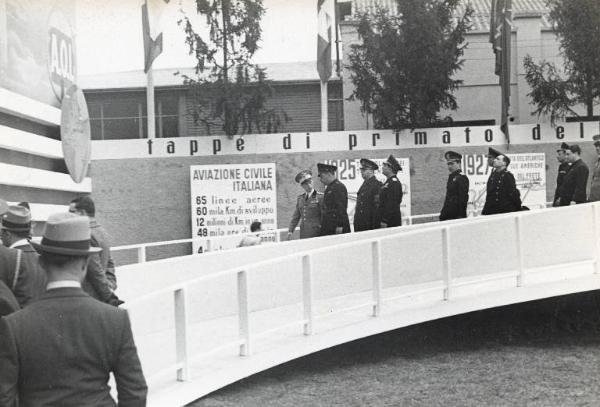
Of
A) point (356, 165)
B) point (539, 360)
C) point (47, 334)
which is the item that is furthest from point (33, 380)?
point (356, 165)

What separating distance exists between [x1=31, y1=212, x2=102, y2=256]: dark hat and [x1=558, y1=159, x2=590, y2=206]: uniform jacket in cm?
808

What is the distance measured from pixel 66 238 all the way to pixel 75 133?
8550 millimetres

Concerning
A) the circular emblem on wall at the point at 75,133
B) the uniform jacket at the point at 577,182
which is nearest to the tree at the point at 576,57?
the uniform jacket at the point at 577,182

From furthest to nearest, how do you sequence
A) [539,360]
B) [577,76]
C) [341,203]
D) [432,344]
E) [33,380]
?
[577,76], [341,203], [432,344], [539,360], [33,380]

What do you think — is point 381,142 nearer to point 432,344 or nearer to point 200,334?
point 432,344

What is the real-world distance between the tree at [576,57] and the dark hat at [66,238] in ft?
50.4

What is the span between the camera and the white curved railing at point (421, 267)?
8344 mm

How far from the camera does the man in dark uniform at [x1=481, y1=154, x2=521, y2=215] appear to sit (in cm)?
984

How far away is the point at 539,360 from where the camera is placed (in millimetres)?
8102

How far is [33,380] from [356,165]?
544 inches

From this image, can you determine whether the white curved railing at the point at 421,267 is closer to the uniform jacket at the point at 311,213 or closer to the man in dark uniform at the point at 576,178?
the uniform jacket at the point at 311,213

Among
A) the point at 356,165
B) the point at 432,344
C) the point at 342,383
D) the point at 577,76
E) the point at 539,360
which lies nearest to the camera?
the point at 342,383

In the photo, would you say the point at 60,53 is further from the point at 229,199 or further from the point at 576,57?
the point at 576,57

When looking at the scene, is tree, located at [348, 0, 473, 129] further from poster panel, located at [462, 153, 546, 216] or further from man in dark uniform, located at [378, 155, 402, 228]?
man in dark uniform, located at [378, 155, 402, 228]
